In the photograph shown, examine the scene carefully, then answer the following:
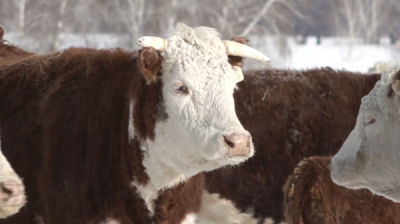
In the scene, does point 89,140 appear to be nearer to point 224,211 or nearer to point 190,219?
point 190,219

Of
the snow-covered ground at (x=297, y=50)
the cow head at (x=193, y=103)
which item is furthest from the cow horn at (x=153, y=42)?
the snow-covered ground at (x=297, y=50)

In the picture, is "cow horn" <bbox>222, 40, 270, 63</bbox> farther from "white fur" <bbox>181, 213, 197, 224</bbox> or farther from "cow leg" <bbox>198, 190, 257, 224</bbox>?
"cow leg" <bbox>198, 190, 257, 224</bbox>

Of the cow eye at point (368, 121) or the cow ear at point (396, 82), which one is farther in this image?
the cow eye at point (368, 121)

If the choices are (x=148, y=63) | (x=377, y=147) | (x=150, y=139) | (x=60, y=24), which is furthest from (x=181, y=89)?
(x=60, y=24)

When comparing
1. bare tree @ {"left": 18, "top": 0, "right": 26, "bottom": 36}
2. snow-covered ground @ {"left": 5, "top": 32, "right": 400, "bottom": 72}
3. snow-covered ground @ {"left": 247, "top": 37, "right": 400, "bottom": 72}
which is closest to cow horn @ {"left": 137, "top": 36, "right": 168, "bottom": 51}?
snow-covered ground @ {"left": 5, "top": 32, "right": 400, "bottom": 72}

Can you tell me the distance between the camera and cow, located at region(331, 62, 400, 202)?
14.1 ft

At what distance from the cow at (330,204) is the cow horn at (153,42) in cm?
157

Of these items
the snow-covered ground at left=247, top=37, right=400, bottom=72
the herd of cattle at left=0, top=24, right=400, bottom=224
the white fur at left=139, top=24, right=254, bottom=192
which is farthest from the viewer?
the snow-covered ground at left=247, top=37, right=400, bottom=72

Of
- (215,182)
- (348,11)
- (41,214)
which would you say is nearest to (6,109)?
(41,214)

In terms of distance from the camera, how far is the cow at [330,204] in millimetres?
5043

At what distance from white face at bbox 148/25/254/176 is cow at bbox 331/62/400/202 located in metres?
0.86

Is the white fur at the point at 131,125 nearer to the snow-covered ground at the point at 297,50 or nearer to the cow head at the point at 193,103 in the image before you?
the cow head at the point at 193,103

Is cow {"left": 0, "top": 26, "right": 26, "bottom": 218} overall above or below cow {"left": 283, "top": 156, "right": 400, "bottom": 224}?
above

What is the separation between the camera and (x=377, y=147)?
4.38 metres
